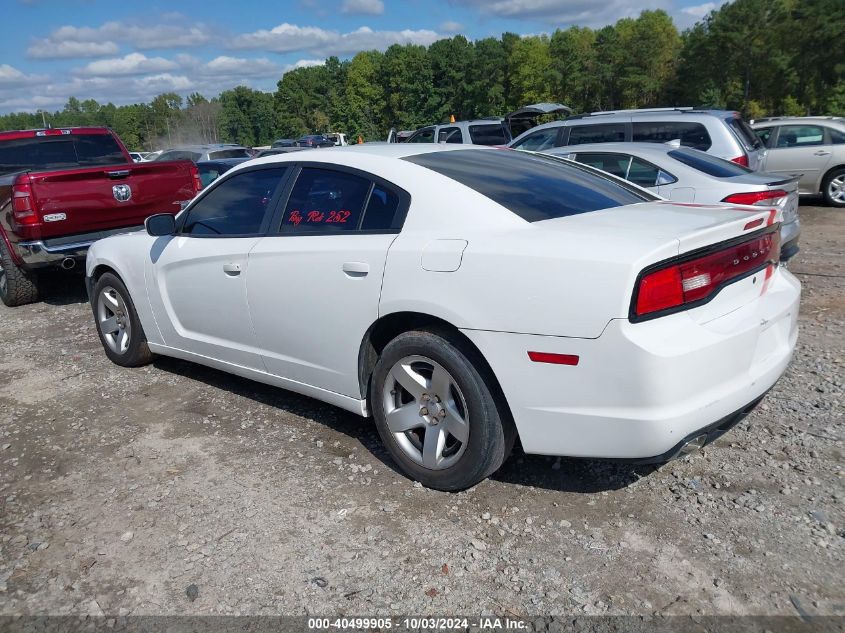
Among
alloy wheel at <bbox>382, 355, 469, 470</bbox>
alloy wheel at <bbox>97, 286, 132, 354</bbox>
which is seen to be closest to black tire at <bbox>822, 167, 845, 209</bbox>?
alloy wheel at <bbox>382, 355, 469, 470</bbox>

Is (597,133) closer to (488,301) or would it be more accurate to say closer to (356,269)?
(356,269)

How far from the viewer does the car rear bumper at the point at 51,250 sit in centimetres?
702

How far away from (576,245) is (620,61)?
72.4 metres

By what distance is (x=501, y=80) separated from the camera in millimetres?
82250

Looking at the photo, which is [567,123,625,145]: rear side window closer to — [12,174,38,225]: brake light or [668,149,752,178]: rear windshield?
[668,149,752,178]: rear windshield

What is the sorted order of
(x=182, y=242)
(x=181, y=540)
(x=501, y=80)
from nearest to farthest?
(x=181, y=540), (x=182, y=242), (x=501, y=80)

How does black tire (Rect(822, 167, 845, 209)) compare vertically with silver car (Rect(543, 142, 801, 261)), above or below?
below

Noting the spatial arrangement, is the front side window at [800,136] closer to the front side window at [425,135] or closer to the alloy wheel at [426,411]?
the front side window at [425,135]

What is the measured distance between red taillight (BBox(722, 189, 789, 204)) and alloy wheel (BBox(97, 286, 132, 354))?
5.38m

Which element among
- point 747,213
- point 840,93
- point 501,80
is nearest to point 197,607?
point 747,213

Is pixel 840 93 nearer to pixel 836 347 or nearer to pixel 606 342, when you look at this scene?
pixel 836 347

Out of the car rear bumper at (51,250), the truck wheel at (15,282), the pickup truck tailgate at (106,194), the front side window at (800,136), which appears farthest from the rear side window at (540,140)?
the truck wheel at (15,282)

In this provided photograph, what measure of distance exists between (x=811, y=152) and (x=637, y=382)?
1211 centimetres

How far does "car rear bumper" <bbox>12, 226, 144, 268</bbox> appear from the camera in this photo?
7.02 meters
